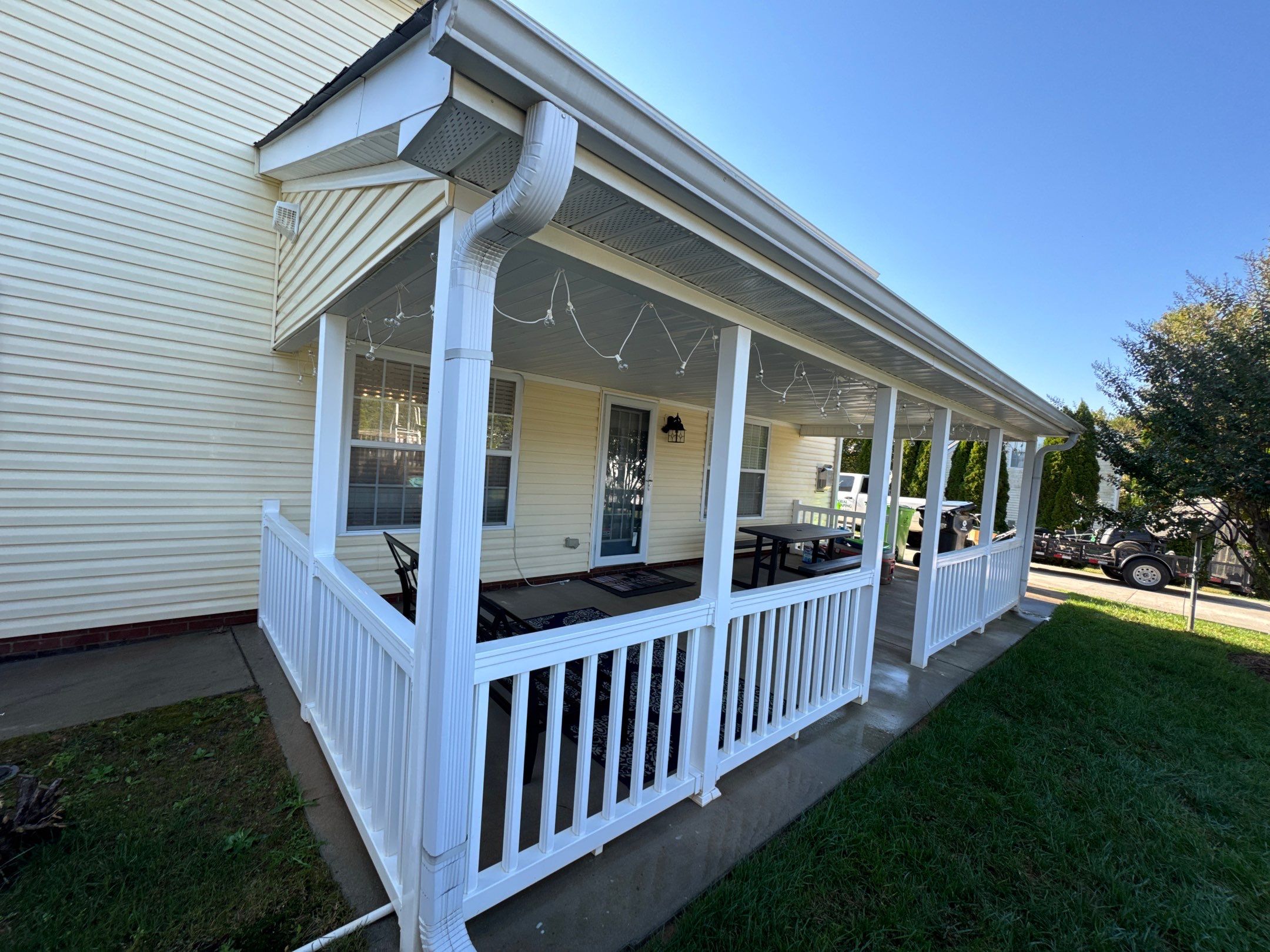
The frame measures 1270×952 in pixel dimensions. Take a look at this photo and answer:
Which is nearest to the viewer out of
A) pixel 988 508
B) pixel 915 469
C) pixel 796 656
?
pixel 796 656

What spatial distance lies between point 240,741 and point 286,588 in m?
0.86

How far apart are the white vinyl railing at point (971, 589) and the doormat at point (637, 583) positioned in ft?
8.01

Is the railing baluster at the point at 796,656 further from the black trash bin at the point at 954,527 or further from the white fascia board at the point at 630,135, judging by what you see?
the black trash bin at the point at 954,527

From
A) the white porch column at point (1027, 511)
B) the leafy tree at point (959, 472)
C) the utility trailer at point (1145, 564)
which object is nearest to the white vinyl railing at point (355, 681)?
the white porch column at point (1027, 511)

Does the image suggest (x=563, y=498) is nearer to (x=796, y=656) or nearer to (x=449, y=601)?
(x=796, y=656)

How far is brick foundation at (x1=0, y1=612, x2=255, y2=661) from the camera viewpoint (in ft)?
10.4

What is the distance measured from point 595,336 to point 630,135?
193 cm

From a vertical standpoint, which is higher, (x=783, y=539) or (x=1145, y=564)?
(x=783, y=539)

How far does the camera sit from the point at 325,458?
8.55 feet

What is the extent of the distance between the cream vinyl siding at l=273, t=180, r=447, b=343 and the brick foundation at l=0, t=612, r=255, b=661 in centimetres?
215

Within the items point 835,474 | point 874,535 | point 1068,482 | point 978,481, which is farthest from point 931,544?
point 978,481

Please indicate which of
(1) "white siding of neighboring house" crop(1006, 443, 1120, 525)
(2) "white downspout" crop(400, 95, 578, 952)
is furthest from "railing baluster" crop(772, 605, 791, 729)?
(1) "white siding of neighboring house" crop(1006, 443, 1120, 525)

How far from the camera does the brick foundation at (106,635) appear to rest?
10.4 ft

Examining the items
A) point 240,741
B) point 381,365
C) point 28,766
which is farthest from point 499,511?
point 28,766
